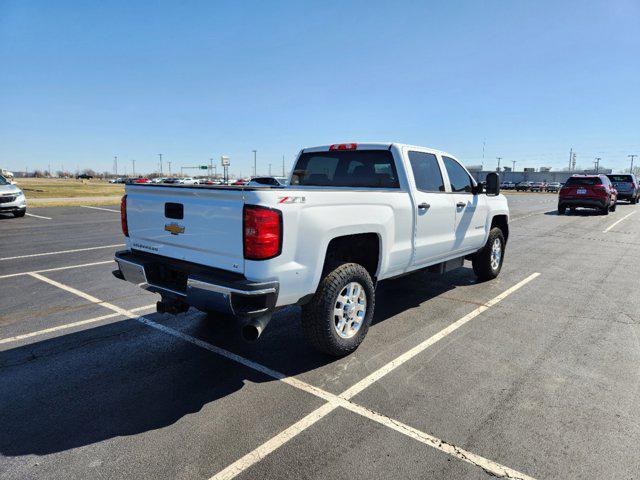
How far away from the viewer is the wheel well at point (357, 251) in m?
3.94

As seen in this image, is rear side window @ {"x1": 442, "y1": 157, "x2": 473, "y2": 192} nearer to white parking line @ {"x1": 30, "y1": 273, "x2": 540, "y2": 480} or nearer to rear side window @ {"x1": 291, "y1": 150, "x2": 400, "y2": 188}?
rear side window @ {"x1": 291, "y1": 150, "x2": 400, "y2": 188}

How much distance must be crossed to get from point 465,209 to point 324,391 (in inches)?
135

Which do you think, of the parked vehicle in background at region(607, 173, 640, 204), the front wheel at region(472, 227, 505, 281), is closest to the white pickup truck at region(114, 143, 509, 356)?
the front wheel at region(472, 227, 505, 281)

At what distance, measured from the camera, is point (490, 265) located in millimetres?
6828

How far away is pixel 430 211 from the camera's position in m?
4.88

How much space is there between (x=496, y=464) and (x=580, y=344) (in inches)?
95.1

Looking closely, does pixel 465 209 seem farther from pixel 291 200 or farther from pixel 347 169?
pixel 291 200

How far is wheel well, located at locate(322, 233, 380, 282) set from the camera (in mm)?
3938

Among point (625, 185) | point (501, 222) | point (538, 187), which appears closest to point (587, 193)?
point (625, 185)

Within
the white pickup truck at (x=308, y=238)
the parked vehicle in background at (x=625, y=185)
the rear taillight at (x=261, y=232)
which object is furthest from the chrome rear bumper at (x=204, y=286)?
the parked vehicle in background at (x=625, y=185)

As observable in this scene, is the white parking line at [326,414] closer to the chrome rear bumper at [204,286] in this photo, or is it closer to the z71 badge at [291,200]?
the chrome rear bumper at [204,286]

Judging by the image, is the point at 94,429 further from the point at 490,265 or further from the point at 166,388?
the point at 490,265

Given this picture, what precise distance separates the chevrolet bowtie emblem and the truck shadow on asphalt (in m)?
1.17

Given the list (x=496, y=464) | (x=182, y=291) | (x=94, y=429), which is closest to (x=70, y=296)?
(x=182, y=291)
